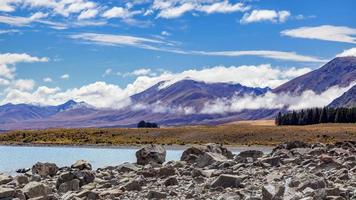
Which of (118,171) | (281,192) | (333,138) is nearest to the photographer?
(281,192)

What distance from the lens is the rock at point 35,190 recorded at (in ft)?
94.9

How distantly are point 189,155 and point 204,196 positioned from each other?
25758 mm

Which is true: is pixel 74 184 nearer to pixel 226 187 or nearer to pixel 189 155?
pixel 226 187

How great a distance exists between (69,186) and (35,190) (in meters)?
3.37

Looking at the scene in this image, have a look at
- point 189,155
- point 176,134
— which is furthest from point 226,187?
point 176,134

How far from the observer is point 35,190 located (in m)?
29.2

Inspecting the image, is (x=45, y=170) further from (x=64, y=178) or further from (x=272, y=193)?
(x=272, y=193)

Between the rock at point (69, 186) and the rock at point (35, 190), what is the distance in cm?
213

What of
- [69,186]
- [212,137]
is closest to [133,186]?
[69,186]

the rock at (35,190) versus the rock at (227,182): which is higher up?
the rock at (227,182)

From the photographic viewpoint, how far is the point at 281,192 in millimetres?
21797

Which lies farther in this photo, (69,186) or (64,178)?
(64,178)

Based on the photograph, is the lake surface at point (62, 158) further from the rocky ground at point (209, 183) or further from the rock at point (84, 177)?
the rocky ground at point (209, 183)

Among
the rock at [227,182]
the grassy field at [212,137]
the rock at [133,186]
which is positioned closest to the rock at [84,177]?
the rock at [133,186]
